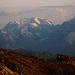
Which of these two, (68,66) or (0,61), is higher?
(0,61)

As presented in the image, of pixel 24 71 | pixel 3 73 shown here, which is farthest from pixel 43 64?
pixel 3 73

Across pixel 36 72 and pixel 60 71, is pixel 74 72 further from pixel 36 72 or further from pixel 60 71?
pixel 36 72

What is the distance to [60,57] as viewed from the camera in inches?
2514

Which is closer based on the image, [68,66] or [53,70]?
[53,70]

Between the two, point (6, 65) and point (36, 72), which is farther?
point (36, 72)

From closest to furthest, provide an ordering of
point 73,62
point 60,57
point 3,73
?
point 3,73
point 73,62
point 60,57

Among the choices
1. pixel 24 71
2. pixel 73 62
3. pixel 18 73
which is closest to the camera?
pixel 18 73

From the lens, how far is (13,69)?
39.9 metres

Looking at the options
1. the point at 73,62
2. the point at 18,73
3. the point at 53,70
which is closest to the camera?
the point at 18,73

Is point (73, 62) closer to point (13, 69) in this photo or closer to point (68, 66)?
point (68, 66)

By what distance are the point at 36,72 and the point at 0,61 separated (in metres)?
9.35

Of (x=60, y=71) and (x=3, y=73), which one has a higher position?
(x=3, y=73)

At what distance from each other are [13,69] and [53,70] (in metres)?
13.2

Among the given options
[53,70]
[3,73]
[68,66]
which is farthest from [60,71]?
[3,73]
